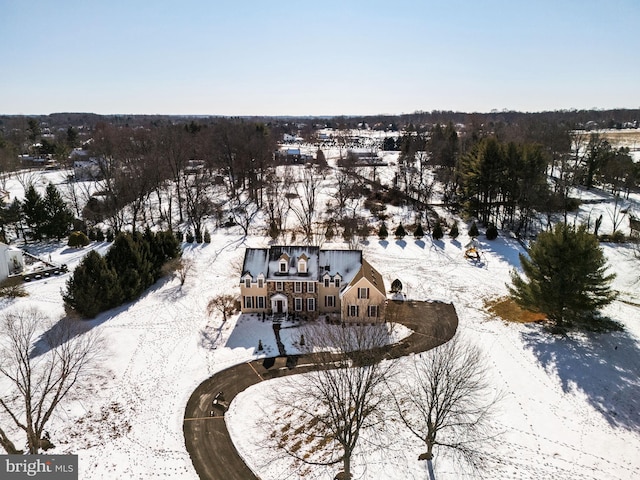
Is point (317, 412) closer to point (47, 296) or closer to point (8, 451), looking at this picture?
point (8, 451)

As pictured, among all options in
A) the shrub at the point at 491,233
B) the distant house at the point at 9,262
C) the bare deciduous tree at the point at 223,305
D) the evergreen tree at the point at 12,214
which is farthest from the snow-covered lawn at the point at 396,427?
Answer: the evergreen tree at the point at 12,214

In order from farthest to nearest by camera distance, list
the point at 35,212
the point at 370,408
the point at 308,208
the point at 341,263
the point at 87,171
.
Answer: the point at 87,171
the point at 308,208
the point at 35,212
the point at 341,263
the point at 370,408

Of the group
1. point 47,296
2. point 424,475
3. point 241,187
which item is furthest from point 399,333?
point 241,187

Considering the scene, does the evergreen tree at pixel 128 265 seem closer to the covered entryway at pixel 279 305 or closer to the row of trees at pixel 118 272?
the row of trees at pixel 118 272

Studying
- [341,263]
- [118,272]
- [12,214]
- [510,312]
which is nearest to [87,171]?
[12,214]

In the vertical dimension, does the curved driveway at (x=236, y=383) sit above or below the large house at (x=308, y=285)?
below

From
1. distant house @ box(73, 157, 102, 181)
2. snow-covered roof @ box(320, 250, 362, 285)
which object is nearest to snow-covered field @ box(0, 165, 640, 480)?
snow-covered roof @ box(320, 250, 362, 285)

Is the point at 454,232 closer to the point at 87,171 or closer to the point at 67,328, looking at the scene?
the point at 67,328
